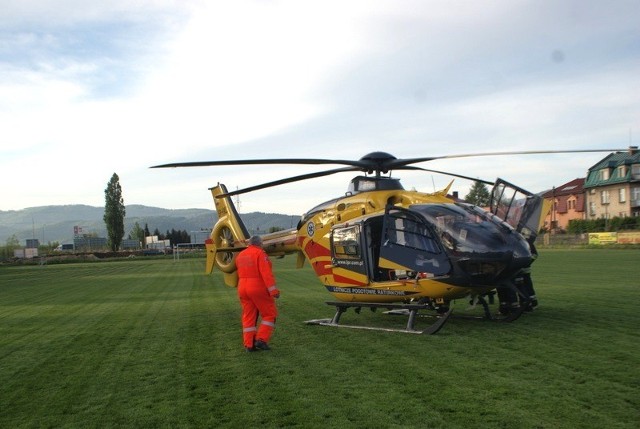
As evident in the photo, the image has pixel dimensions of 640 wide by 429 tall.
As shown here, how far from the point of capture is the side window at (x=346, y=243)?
1165 centimetres

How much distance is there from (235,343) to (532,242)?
6353mm

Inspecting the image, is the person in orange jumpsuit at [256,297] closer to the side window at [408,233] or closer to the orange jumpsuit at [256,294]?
the orange jumpsuit at [256,294]

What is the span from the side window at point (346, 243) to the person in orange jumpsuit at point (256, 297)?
2.75 m

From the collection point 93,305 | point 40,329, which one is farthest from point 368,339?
point 93,305

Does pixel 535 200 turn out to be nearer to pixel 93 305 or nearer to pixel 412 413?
pixel 412 413

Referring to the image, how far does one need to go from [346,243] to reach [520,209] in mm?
3682

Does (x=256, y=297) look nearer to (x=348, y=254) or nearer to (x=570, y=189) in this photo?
(x=348, y=254)

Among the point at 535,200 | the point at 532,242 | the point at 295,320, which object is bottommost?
the point at 295,320

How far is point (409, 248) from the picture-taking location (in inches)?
420

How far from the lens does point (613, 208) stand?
7194 centimetres

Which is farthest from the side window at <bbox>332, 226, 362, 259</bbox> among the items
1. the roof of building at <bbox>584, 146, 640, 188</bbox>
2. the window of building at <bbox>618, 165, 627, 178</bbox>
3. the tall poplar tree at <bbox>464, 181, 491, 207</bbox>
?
the tall poplar tree at <bbox>464, 181, 491, 207</bbox>

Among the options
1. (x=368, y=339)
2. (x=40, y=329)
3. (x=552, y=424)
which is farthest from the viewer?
(x=40, y=329)

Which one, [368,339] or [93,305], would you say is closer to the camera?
[368,339]

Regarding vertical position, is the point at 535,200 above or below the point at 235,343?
above
